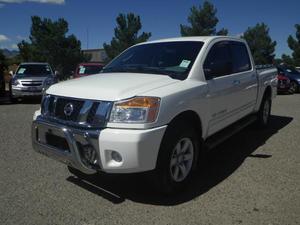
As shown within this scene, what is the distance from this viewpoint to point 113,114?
3354mm

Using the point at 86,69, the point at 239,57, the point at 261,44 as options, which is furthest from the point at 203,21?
the point at 239,57

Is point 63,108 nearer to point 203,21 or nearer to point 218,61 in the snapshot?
point 218,61

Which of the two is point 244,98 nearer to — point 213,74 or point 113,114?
point 213,74

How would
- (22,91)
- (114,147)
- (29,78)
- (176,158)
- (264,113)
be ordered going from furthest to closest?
(29,78) < (22,91) < (264,113) < (176,158) < (114,147)

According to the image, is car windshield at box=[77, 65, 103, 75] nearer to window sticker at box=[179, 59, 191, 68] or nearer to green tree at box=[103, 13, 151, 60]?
window sticker at box=[179, 59, 191, 68]

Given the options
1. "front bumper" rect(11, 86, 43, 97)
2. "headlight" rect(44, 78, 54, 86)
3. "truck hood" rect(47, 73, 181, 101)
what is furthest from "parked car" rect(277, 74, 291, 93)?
"truck hood" rect(47, 73, 181, 101)

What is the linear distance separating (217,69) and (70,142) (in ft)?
7.43

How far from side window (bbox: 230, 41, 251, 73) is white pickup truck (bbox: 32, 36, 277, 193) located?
287 mm

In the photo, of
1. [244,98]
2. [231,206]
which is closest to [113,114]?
[231,206]

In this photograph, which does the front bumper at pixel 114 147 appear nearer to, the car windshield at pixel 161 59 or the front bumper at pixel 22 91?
the car windshield at pixel 161 59

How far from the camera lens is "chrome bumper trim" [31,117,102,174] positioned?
3.36 meters

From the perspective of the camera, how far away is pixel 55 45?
133 ft

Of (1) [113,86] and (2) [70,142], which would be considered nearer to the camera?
(2) [70,142]

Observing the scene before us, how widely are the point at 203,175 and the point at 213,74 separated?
1366 mm
